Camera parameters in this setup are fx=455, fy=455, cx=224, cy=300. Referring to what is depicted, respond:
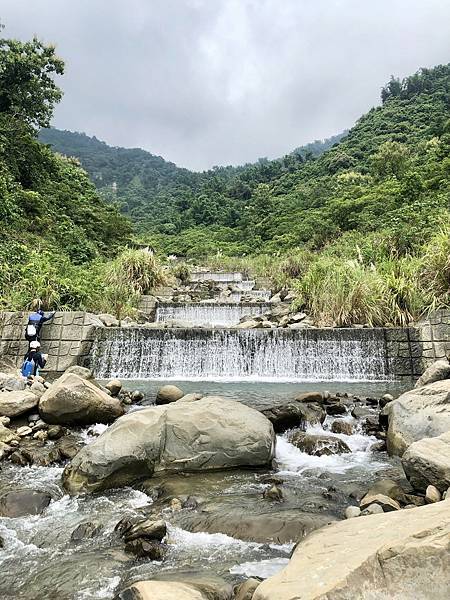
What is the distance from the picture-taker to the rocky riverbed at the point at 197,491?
2.37 metres

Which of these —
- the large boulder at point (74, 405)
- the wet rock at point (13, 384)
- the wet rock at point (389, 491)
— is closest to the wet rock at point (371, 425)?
the wet rock at point (389, 491)

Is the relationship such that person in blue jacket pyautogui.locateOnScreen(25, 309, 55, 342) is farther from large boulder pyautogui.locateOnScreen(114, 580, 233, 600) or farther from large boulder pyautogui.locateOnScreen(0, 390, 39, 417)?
large boulder pyautogui.locateOnScreen(114, 580, 233, 600)

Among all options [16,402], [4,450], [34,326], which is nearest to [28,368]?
[34,326]

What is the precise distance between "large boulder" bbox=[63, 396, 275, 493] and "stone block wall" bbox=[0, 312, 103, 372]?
5.20 m

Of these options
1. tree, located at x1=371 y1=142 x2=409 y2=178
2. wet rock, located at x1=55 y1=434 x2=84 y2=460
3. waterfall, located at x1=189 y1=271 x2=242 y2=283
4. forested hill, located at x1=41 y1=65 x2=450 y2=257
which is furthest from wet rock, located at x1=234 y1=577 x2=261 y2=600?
tree, located at x1=371 y1=142 x2=409 y2=178

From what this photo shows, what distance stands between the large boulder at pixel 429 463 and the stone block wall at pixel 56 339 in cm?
709

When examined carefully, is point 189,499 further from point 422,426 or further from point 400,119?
point 400,119

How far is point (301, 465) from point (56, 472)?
88.4 inches

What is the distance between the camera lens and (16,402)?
5617 millimetres

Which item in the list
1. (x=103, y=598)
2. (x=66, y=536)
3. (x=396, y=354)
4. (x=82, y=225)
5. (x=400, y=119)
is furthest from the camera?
(x=400, y=119)

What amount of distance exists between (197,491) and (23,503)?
1315mm

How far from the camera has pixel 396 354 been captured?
28.0 ft

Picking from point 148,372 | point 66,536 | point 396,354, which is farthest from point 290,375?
point 66,536

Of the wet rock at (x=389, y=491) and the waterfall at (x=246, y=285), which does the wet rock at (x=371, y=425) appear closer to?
the wet rock at (x=389, y=491)
